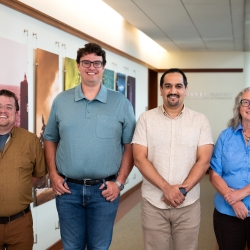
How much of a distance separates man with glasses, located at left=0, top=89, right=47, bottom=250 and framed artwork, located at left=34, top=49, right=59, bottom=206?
5.90 feet

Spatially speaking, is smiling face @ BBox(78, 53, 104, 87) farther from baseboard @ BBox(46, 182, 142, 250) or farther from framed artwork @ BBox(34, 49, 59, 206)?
baseboard @ BBox(46, 182, 142, 250)

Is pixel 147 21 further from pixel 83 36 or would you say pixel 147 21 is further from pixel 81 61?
pixel 81 61

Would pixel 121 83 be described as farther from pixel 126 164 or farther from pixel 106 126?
pixel 106 126

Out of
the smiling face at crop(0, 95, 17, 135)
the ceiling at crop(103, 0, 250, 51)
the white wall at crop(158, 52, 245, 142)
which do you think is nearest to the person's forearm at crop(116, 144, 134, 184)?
the smiling face at crop(0, 95, 17, 135)

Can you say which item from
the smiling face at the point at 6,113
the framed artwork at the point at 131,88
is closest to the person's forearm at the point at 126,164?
the smiling face at the point at 6,113

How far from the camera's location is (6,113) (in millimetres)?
3002

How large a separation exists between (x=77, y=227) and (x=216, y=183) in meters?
0.98

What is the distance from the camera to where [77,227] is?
3.14 m

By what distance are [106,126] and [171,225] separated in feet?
2.91

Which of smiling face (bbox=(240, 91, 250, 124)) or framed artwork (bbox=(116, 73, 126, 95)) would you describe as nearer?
smiling face (bbox=(240, 91, 250, 124))

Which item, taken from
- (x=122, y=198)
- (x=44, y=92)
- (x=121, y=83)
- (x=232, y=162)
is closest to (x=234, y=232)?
(x=232, y=162)

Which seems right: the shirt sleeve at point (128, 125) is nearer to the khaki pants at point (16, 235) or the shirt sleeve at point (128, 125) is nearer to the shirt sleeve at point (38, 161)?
the shirt sleeve at point (38, 161)

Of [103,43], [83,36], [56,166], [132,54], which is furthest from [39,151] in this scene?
[132,54]

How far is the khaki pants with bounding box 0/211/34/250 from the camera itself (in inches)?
118
